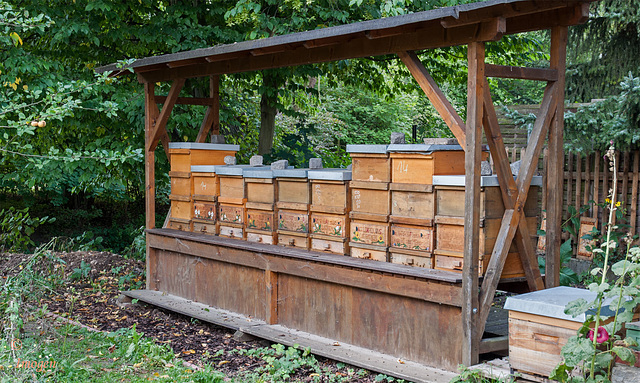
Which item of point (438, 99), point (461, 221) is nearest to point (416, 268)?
point (461, 221)

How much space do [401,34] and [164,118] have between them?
4.24 metres

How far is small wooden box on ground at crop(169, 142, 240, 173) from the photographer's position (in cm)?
841

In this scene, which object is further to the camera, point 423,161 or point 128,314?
point 128,314

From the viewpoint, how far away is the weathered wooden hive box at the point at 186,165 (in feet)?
27.6

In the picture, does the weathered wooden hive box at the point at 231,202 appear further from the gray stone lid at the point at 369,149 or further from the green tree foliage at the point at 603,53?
the green tree foliage at the point at 603,53

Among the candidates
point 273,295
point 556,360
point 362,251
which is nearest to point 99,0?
point 273,295

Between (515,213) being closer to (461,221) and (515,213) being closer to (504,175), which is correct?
(504,175)

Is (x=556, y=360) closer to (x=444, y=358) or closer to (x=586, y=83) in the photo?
(x=444, y=358)

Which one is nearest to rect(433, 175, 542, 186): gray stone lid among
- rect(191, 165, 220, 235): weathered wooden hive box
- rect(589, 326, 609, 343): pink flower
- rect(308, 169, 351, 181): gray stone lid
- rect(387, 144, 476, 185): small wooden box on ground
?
rect(387, 144, 476, 185): small wooden box on ground

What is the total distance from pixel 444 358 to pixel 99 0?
7.72 metres

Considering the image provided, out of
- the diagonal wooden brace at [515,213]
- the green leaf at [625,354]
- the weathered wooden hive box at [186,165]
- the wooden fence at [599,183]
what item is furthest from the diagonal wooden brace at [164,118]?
the green leaf at [625,354]

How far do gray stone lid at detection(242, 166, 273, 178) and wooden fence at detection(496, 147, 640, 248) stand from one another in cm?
469

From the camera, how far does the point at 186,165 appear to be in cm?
848

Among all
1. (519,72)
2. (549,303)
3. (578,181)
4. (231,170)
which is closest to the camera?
(549,303)
